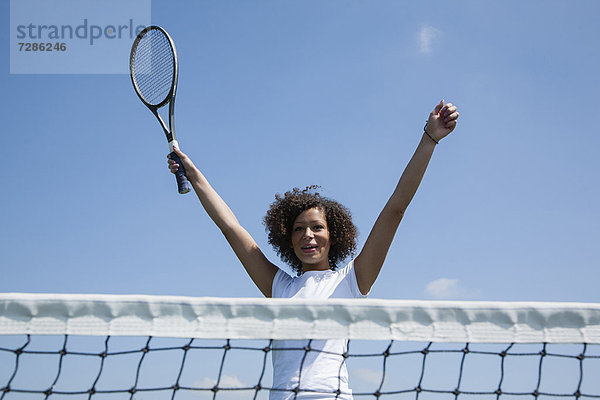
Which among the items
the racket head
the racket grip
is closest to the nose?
the racket grip

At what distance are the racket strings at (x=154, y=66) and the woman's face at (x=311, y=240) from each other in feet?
6.12

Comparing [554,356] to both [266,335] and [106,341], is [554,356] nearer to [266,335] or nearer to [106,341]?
[266,335]

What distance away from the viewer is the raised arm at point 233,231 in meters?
3.79

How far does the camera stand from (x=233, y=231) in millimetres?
3939

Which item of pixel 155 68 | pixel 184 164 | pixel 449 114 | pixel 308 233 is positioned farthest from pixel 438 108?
pixel 155 68

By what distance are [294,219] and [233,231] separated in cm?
52

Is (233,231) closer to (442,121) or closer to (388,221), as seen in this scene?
(388,221)

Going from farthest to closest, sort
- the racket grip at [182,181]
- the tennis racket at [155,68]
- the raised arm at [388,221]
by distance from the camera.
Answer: the tennis racket at [155,68]
the racket grip at [182,181]
the raised arm at [388,221]

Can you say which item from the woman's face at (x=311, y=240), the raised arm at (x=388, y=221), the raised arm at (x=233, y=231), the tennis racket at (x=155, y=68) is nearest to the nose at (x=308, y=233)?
the woman's face at (x=311, y=240)

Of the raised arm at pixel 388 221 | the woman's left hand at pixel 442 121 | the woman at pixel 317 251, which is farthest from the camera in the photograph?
the woman's left hand at pixel 442 121

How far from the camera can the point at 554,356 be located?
9.55ft

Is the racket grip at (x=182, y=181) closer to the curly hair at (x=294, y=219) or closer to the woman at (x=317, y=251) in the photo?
the woman at (x=317, y=251)

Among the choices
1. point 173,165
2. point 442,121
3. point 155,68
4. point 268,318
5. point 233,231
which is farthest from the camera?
point 155,68

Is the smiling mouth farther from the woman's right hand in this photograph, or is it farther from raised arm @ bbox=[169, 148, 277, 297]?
the woman's right hand
